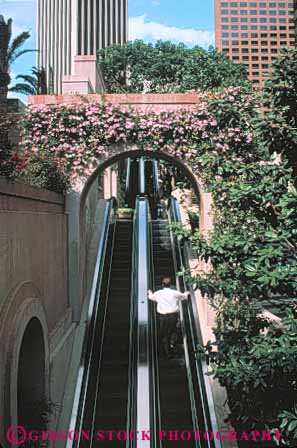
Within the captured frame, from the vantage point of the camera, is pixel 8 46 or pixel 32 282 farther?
pixel 8 46

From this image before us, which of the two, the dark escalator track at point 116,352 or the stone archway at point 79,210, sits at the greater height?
the stone archway at point 79,210

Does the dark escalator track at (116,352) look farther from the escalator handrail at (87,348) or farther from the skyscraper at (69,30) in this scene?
the skyscraper at (69,30)

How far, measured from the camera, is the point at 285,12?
11262 centimetres

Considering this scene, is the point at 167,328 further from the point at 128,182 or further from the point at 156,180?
the point at 128,182

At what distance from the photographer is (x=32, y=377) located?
22.5 ft

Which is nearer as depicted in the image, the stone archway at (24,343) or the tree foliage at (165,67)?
the stone archway at (24,343)

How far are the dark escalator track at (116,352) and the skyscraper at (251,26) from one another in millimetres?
103235

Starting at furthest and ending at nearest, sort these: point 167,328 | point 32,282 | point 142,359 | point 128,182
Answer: point 128,182 → point 142,359 → point 167,328 → point 32,282

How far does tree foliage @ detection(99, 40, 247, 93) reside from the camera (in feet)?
91.1

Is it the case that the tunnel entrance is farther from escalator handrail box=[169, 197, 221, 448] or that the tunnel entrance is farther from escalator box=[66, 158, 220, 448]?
escalator handrail box=[169, 197, 221, 448]

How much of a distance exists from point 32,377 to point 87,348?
2820 millimetres

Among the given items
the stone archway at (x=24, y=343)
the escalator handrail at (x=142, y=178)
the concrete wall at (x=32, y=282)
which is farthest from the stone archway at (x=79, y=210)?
the escalator handrail at (x=142, y=178)

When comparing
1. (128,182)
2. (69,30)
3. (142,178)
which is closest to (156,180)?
(142,178)

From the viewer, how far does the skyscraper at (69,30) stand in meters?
73.9
